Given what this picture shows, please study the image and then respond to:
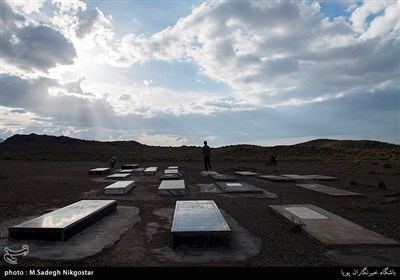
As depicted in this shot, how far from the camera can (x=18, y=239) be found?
4.64m

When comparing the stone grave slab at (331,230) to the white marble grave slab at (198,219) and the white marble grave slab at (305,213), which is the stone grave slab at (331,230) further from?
the white marble grave slab at (198,219)

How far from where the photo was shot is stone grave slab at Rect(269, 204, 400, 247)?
443 cm

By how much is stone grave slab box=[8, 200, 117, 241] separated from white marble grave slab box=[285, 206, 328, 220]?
3523 millimetres

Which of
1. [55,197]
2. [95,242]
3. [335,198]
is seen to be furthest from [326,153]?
[95,242]

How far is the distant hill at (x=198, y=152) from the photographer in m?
36.1

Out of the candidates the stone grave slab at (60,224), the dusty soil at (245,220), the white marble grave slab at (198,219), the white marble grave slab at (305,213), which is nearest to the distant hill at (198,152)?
the dusty soil at (245,220)

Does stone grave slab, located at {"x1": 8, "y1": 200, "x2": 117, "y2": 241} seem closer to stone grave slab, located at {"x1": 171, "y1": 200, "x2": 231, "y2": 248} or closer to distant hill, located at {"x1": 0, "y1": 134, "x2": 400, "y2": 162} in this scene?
stone grave slab, located at {"x1": 171, "y1": 200, "x2": 231, "y2": 248}

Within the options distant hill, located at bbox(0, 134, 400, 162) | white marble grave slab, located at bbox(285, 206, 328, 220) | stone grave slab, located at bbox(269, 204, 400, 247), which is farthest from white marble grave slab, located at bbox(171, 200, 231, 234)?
distant hill, located at bbox(0, 134, 400, 162)

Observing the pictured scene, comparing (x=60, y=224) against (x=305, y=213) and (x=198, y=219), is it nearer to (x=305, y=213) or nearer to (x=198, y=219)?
(x=198, y=219)

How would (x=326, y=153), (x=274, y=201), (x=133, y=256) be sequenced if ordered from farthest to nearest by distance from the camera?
(x=326, y=153)
(x=274, y=201)
(x=133, y=256)

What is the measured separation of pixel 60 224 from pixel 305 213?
4151 millimetres
